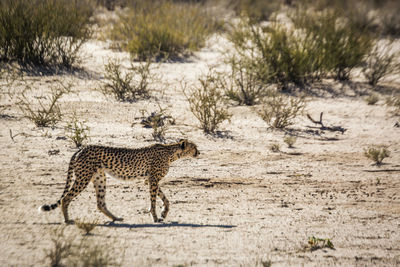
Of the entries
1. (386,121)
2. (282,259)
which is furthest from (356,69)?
(282,259)

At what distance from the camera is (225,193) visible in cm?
573

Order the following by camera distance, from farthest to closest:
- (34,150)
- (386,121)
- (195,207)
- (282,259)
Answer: (386,121) → (34,150) → (195,207) → (282,259)

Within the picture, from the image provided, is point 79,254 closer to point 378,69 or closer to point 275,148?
point 275,148

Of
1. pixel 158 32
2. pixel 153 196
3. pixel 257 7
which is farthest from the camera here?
pixel 257 7

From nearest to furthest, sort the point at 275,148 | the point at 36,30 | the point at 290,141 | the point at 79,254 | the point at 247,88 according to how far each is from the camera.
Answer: the point at 79,254 → the point at 275,148 → the point at 290,141 → the point at 247,88 → the point at 36,30

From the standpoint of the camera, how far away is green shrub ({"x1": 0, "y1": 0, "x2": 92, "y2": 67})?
32.3 ft

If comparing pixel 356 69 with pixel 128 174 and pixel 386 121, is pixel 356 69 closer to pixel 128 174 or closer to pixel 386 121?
pixel 386 121

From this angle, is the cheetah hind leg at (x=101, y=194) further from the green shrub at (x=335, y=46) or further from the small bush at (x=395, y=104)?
the green shrub at (x=335, y=46)

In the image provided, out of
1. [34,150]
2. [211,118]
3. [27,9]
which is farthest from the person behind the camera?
[27,9]

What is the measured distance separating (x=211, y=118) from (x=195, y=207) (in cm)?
332

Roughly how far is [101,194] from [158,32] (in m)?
8.05

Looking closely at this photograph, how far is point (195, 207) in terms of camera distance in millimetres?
5227

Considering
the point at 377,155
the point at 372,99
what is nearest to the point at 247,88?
the point at 372,99

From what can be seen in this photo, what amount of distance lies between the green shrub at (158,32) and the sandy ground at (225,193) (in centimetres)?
254
